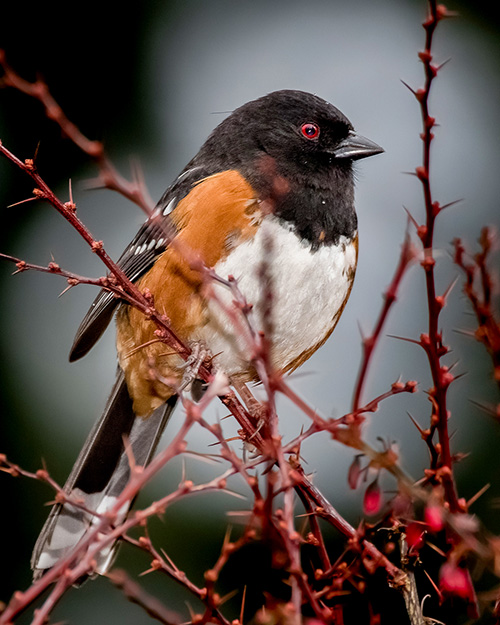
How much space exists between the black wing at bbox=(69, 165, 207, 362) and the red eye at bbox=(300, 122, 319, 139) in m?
0.33

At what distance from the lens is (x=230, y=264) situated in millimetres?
1851

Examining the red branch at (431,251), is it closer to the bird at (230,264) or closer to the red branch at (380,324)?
the red branch at (380,324)

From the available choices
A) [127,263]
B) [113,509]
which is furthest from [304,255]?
[113,509]

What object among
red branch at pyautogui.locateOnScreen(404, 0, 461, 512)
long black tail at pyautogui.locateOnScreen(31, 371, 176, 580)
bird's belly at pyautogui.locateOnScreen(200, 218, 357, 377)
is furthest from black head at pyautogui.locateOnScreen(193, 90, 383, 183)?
red branch at pyautogui.locateOnScreen(404, 0, 461, 512)

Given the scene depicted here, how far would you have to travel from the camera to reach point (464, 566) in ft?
2.84

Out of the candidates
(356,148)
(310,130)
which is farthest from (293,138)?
(356,148)

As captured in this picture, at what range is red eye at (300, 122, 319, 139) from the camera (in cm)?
223

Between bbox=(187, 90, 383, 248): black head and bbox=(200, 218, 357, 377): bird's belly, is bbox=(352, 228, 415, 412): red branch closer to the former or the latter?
bbox=(200, 218, 357, 377): bird's belly

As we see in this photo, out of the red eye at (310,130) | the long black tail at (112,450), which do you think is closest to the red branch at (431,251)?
the red eye at (310,130)

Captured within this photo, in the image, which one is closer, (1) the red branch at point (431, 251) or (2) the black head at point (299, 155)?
(1) the red branch at point (431, 251)

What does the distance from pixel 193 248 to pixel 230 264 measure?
0.11 metres

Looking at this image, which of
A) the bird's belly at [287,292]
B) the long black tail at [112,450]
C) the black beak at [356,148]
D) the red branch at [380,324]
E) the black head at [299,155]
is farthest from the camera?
the long black tail at [112,450]

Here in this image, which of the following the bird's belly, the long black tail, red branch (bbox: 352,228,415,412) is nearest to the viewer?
red branch (bbox: 352,228,415,412)

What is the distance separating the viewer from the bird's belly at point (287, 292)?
6.06 feet
